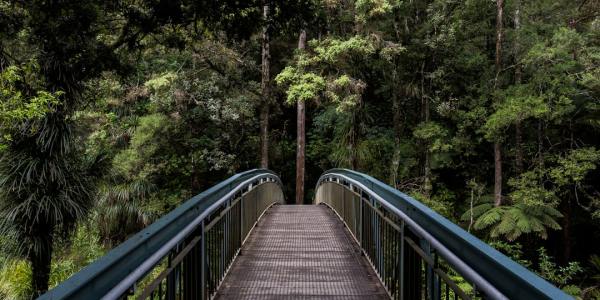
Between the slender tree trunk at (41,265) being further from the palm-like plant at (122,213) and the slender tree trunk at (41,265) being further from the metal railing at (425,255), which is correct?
the palm-like plant at (122,213)

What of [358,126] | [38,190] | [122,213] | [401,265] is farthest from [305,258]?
[358,126]

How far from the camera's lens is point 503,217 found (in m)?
15.3

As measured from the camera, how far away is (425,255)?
11.5 feet

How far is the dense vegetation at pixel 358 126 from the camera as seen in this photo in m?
9.23

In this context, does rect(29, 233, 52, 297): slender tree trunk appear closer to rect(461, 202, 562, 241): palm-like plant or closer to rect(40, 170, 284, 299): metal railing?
rect(40, 170, 284, 299): metal railing

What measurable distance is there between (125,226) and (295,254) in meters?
14.4

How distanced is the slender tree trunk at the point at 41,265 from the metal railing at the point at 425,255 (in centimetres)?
577

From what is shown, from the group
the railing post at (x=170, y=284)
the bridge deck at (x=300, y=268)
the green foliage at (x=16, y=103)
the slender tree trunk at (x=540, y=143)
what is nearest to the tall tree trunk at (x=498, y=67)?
the slender tree trunk at (x=540, y=143)

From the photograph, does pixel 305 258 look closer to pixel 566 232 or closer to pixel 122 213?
pixel 566 232

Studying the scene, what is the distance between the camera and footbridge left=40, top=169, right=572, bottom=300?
82.6 inches

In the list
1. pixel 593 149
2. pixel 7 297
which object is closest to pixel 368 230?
pixel 7 297

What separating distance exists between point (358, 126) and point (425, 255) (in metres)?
18.1

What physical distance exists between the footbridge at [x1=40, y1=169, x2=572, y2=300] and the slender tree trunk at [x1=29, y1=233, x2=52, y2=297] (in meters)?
3.92

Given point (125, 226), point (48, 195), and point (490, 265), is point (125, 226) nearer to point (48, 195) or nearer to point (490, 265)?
point (48, 195)
